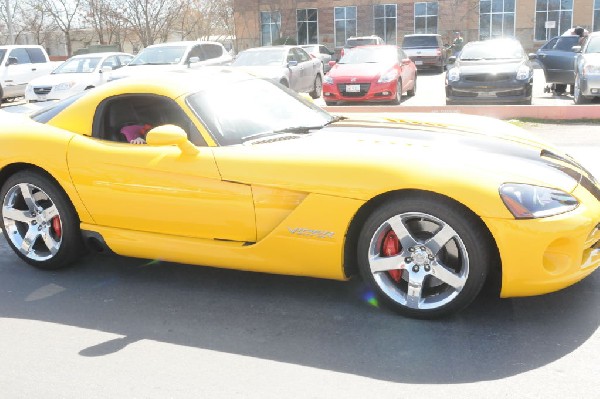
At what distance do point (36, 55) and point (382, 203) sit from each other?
20.3 meters

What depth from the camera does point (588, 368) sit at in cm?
313

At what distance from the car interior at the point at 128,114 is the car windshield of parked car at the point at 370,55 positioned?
1199 cm

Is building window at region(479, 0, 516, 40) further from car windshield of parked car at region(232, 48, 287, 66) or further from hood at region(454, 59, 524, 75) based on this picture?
hood at region(454, 59, 524, 75)

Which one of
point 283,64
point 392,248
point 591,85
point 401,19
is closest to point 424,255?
point 392,248

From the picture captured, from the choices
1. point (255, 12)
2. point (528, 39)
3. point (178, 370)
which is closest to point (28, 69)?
point (178, 370)

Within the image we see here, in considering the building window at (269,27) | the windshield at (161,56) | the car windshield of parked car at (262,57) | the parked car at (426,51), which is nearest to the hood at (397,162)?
the windshield at (161,56)

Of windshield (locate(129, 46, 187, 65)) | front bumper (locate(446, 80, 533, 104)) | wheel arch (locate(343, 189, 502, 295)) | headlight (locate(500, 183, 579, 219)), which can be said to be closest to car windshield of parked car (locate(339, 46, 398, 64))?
front bumper (locate(446, 80, 533, 104))

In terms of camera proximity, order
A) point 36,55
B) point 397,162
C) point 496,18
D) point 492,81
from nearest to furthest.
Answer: point 397,162, point 492,81, point 36,55, point 496,18

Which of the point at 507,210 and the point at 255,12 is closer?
the point at 507,210

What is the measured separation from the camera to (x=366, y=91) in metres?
15.1

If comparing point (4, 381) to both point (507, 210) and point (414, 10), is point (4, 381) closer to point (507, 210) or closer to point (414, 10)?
point (507, 210)

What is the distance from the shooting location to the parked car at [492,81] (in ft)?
44.7

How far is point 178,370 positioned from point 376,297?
47.0 inches

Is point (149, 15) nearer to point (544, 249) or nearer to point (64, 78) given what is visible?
point (64, 78)
